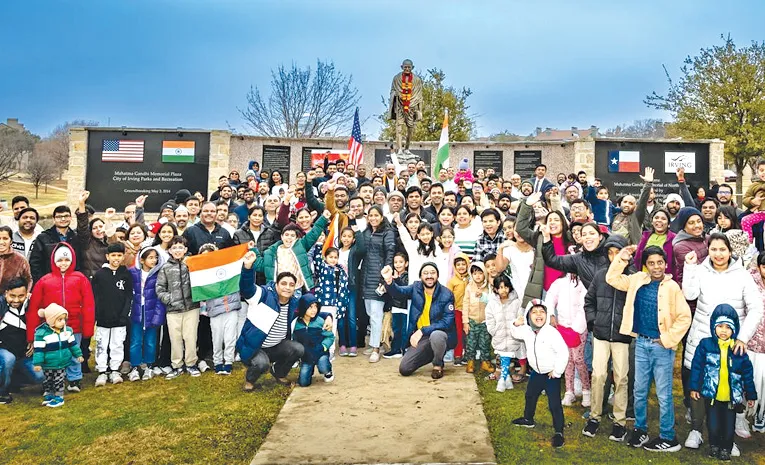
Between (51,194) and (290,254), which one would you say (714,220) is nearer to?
(290,254)

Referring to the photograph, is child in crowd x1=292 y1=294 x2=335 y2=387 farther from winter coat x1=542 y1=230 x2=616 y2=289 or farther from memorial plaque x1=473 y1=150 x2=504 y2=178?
memorial plaque x1=473 y1=150 x2=504 y2=178

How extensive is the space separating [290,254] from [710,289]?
4228mm

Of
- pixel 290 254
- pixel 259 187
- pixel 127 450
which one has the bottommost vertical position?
pixel 127 450

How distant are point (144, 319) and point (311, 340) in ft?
6.14

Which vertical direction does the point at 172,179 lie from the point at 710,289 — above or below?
above

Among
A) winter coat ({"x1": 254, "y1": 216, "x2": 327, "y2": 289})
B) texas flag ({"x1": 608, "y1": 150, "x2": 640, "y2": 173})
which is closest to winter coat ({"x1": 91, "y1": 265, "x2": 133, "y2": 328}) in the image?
winter coat ({"x1": 254, "y1": 216, "x2": 327, "y2": 289})

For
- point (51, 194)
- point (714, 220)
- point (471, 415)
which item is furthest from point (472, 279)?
point (51, 194)

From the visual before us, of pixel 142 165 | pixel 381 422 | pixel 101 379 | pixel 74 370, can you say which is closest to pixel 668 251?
pixel 381 422

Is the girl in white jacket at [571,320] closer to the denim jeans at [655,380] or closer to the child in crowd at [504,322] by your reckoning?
the child in crowd at [504,322]

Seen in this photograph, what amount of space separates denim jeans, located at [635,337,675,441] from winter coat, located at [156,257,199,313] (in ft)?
14.9

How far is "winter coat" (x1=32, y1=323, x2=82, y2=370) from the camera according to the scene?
4949 millimetres

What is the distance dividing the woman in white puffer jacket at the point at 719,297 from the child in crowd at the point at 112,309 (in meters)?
5.47

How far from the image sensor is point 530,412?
4520mm

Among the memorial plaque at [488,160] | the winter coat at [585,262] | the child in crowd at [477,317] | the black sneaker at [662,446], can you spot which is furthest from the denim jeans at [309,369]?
the memorial plaque at [488,160]
